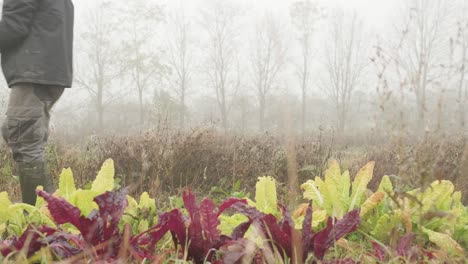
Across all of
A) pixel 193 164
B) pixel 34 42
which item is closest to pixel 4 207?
pixel 34 42

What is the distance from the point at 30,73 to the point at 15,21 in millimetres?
349

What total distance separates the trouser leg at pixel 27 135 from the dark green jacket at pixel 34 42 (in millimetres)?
115

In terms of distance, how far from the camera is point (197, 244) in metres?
1.20

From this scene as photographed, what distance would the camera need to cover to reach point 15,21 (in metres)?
2.66

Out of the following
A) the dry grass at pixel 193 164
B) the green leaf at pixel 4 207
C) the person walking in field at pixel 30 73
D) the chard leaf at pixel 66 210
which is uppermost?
the person walking in field at pixel 30 73

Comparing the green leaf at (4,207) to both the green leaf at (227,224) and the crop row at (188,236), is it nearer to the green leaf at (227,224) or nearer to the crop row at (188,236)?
the crop row at (188,236)

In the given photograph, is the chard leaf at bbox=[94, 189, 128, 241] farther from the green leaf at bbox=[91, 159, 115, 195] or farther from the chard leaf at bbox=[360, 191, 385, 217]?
the chard leaf at bbox=[360, 191, 385, 217]

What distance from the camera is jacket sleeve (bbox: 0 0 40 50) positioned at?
2644 millimetres

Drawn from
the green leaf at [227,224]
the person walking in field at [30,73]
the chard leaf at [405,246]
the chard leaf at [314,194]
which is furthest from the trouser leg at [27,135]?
the chard leaf at [405,246]

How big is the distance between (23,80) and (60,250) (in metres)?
1.90

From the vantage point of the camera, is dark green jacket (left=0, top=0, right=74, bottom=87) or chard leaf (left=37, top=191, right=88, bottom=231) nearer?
chard leaf (left=37, top=191, right=88, bottom=231)

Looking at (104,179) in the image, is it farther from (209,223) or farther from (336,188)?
(336,188)

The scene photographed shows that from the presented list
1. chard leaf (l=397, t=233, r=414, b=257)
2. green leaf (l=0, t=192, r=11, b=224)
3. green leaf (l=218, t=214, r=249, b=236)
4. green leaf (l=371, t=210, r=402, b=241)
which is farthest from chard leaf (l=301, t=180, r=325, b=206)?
green leaf (l=0, t=192, r=11, b=224)

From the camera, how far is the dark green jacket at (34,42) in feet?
8.74
